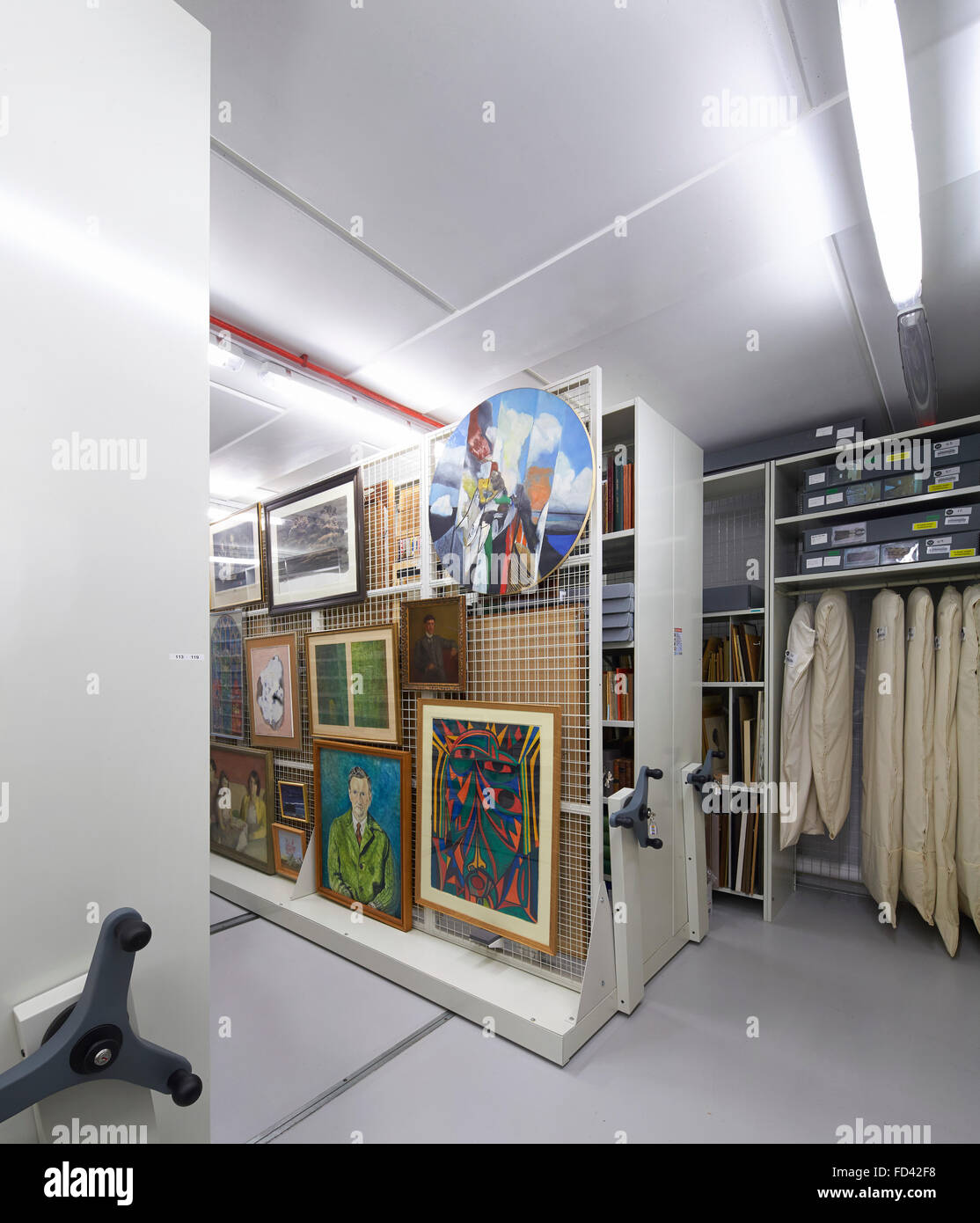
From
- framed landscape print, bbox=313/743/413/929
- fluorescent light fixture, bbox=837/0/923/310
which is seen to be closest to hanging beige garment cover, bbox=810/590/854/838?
fluorescent light fixture, bbox=837/0/923/310

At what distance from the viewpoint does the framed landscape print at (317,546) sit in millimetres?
2936

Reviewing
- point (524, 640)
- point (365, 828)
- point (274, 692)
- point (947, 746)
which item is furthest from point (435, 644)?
point (947, 746)

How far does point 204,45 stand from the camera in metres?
0.92

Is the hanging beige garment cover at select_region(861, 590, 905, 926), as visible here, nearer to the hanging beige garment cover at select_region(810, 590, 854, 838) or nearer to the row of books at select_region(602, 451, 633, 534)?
the hanging beige garment cover at select_region(810, 590, 854, 838)

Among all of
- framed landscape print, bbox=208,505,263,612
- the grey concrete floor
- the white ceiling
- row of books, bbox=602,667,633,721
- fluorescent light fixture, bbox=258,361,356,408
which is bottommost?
the grey concrete floor

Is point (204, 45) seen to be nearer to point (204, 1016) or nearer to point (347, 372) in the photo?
point (204, 1016)

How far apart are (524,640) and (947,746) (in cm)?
221

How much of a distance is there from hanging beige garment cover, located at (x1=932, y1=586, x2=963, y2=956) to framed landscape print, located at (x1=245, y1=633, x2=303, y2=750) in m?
3.20

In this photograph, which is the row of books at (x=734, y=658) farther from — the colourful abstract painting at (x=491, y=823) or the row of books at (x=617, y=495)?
the colourful abstract painting at (x=491, y=823)

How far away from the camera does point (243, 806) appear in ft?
11.6

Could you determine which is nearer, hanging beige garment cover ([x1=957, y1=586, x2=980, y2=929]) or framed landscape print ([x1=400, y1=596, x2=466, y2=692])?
framed landscape print ([x1=400, y1=596, x2=466, y2=692])

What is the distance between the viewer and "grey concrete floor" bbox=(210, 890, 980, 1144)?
5.40ft

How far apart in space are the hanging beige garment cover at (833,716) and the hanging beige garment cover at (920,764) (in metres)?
0.27
